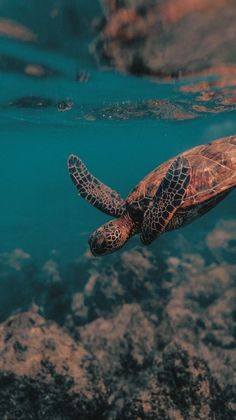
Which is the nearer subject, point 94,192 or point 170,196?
point 170,196

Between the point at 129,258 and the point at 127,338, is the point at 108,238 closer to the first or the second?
the point at 127,338

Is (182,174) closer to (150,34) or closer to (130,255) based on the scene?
(150,34)

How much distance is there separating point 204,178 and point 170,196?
1.18m

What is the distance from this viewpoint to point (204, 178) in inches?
249

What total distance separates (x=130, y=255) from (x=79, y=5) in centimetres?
783

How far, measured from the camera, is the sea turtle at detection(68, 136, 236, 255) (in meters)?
5.49

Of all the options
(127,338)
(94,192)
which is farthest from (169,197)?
(127,338)

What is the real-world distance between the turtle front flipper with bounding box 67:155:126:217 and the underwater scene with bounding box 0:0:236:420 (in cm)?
3

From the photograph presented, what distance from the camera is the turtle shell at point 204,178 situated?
20.2 ft

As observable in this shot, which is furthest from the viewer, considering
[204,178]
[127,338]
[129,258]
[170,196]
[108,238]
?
[129,258]

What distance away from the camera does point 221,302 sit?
9.45m

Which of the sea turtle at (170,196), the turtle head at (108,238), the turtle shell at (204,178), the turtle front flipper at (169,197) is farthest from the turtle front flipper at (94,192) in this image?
the turtle front flipper at (169,197)

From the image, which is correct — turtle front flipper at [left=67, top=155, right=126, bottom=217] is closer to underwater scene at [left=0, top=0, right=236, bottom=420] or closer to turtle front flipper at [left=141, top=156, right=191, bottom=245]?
underwater scene at [left=0, top=0, right=236, bottom=420]

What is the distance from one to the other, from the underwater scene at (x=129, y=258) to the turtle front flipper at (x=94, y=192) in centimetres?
3
